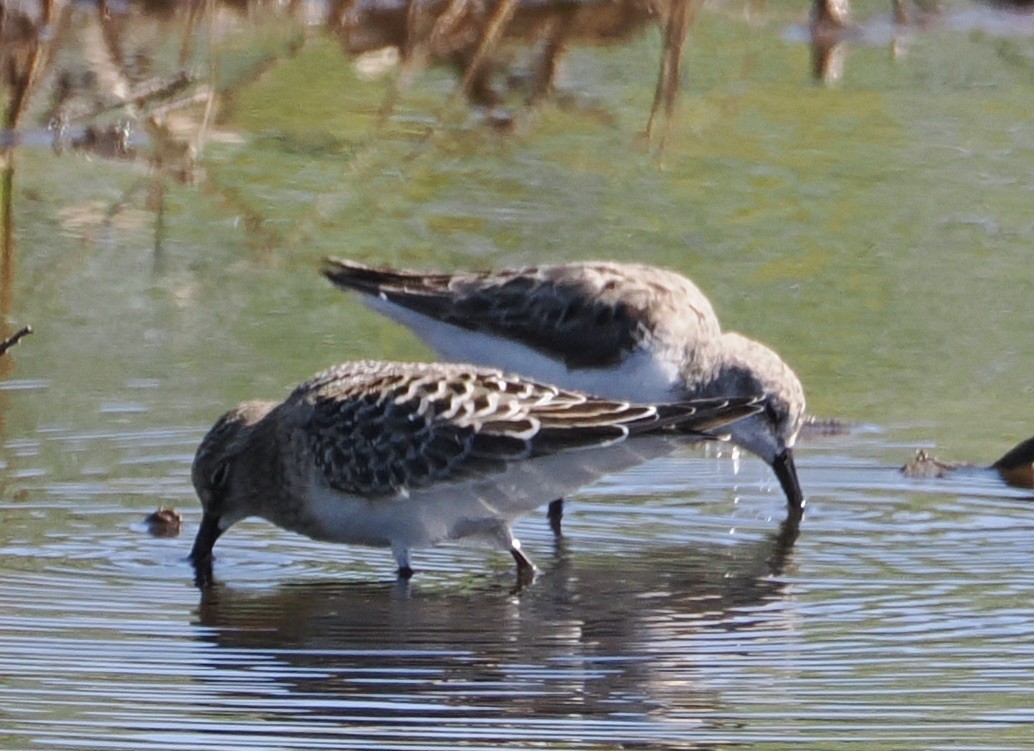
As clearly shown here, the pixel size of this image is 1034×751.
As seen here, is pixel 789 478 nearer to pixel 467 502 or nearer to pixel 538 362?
pixel 538 362

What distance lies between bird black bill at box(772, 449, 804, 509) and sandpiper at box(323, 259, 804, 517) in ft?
2.10

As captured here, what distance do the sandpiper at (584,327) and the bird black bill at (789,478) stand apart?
639mm

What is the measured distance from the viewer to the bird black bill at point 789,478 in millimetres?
9102

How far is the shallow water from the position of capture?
646 centimetres

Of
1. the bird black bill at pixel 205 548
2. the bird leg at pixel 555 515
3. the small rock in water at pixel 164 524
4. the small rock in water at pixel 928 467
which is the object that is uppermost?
the small rock in water at pixel 928 467

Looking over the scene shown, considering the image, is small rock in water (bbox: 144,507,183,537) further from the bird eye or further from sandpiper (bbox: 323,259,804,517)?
sandpiper (bbox: 323,259,804,517)

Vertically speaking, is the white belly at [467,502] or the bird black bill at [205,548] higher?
the white belly at [467,502]

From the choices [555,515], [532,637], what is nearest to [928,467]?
[555,515]

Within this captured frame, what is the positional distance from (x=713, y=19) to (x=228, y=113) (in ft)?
16.1

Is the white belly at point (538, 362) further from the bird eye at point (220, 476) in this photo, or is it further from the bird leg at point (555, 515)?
the bird eye at point (220, 476)

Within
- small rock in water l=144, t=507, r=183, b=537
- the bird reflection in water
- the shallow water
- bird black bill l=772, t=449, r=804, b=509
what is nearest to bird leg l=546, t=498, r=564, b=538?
the shallow water

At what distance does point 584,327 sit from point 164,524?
2.53 m

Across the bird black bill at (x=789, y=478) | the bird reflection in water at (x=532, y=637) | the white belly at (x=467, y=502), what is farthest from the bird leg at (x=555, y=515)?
the bird black bill at (x=789, y=478)

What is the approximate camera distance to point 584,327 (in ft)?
33.6
